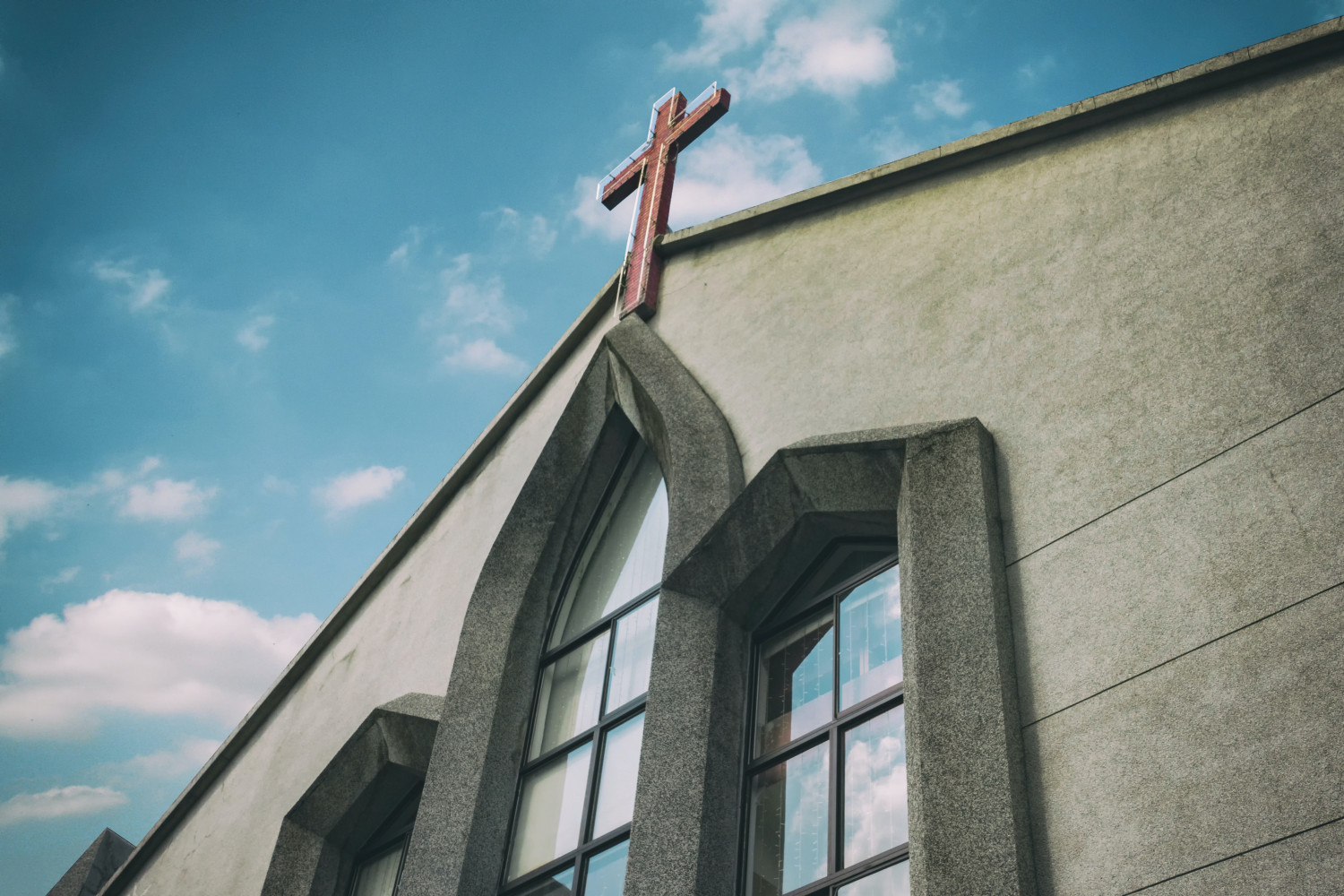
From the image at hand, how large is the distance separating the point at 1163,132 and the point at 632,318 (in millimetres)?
4322

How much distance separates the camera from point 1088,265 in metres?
5.62

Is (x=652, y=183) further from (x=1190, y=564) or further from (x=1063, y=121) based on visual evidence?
(x=1190, y=564)

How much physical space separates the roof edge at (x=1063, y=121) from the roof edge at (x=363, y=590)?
6.22 ft

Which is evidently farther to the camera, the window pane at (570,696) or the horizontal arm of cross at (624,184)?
the horizontal arm of cross at (624,184)

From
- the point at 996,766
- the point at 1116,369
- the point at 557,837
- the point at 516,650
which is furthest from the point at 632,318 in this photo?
the point at 996,766

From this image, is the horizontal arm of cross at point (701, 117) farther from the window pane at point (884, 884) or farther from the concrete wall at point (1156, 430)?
the window pane at point (884, 884)

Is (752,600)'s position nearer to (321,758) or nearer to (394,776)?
(394,776)

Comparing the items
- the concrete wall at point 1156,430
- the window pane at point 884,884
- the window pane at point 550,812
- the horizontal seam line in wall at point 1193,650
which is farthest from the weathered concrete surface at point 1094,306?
the window pane at point 550,812

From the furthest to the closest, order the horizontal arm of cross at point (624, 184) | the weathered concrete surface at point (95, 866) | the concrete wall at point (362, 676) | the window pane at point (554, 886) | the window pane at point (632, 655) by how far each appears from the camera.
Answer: the weathered concrete surface at point (95, 866), the horizontal arm of cross at point (624, 184), the concrete wall at point (362, 676), the window pane at point (632, 655), the window pane at point (554, 886)

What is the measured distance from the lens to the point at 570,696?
311 inches

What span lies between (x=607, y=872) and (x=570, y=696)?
1.58 metres

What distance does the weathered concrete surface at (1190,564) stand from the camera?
3980 millimetres

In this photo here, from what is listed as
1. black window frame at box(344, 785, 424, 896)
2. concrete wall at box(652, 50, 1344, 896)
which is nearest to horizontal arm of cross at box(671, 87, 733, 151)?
concrete wall at box(652, 50, 1344, 896)

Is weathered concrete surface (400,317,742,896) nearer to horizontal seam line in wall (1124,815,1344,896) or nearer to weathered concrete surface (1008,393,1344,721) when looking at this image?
weathered concrete surface (1008,393,1344,721)
